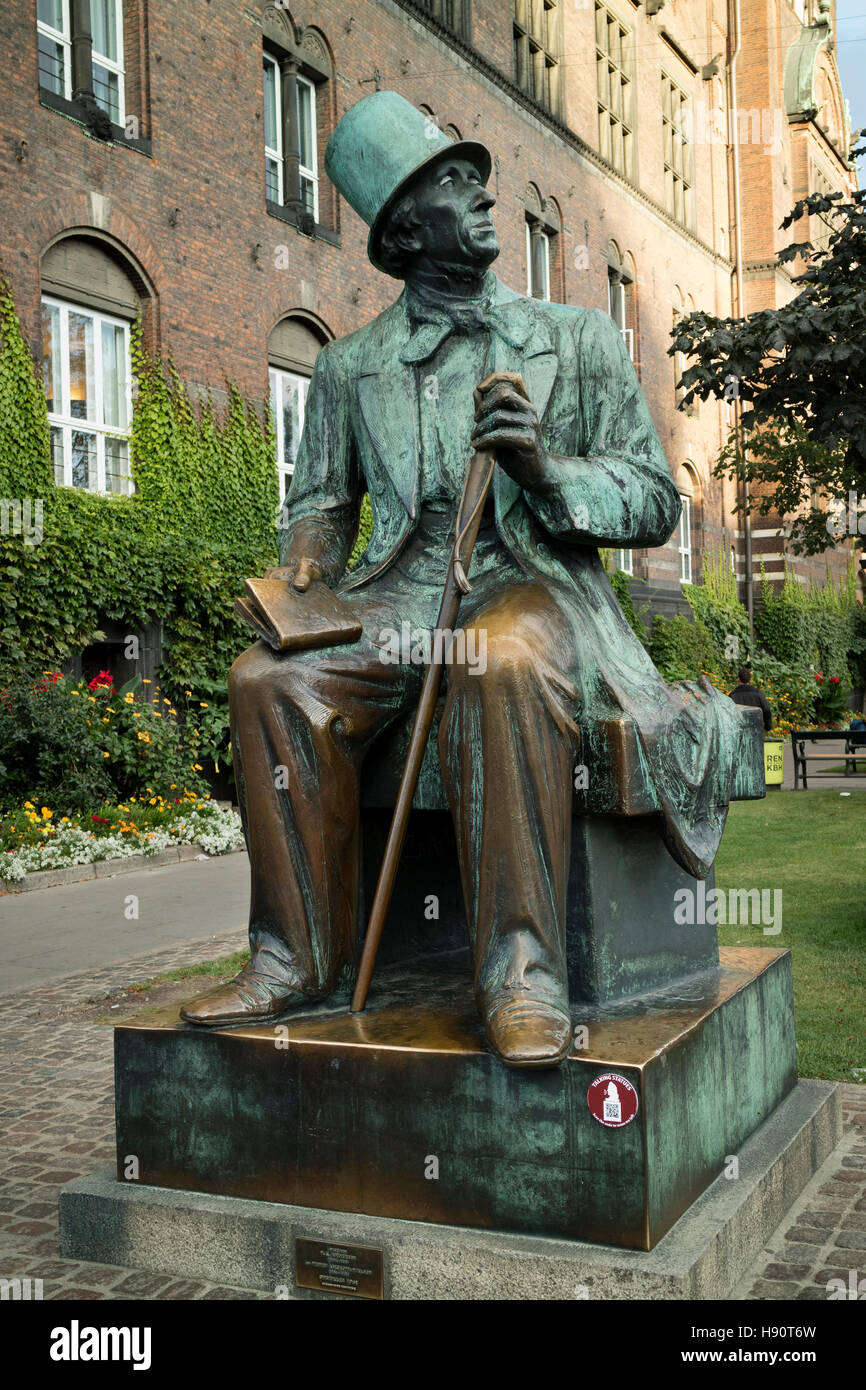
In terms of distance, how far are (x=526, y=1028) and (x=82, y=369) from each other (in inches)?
542

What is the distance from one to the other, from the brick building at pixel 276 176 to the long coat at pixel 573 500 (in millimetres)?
11306

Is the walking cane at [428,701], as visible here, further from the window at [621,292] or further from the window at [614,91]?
the window at [614,91]

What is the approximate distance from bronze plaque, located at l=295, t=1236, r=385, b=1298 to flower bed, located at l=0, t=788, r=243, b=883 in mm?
8210

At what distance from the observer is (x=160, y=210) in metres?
15.9

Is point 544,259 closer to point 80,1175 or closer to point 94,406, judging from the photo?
point 94,406

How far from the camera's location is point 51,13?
14.8m

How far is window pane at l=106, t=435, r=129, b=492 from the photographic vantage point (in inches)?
608

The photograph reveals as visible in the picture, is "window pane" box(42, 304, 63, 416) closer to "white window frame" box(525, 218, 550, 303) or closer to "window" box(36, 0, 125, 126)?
"window" box(36, 0, 125, 126)

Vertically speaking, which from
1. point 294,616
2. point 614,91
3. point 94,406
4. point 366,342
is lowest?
point 294,616

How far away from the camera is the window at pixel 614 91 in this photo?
1187 inches

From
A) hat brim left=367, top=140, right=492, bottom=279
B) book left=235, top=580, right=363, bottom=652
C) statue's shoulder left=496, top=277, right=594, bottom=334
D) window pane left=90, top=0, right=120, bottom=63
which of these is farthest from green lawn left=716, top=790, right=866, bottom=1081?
window pane left=90, top=0, right=120, bottom=63

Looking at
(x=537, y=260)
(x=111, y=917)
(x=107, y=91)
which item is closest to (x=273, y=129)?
(x=107, y=91)

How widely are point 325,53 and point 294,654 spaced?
→ 18.8 metres

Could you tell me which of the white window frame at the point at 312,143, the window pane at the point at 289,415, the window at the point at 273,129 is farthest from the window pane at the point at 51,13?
the window pane at the point at 289,415
